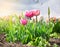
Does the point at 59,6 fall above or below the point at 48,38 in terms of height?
above

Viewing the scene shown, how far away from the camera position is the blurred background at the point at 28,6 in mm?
2582

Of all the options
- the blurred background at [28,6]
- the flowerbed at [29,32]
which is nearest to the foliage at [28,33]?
the flowerbed at [29,32]

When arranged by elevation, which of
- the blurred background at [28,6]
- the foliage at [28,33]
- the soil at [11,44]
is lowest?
the soil at [11,44]

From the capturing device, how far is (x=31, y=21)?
2.36m

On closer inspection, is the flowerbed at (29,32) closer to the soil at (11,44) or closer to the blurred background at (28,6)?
the soil at (11,44)

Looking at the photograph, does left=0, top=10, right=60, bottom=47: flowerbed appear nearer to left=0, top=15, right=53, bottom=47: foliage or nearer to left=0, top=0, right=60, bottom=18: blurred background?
left=0, top=15, right=53, bottom=47: foliage

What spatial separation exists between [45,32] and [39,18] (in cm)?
42

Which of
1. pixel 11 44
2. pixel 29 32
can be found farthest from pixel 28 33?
pixel 11 44

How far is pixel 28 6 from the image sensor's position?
2.60 metres

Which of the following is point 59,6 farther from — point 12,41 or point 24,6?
point 12,41

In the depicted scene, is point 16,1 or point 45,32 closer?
point 45,32

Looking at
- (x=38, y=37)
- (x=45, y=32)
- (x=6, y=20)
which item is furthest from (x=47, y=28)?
(x=6, y=20)

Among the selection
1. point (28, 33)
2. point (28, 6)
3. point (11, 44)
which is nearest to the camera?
point (11, 44)

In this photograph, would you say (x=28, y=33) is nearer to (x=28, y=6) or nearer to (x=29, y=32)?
(x=29, y=32)
